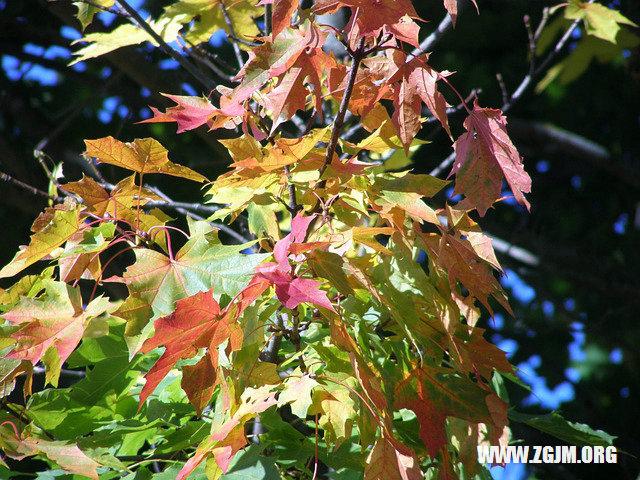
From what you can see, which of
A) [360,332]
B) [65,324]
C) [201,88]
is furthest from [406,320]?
[201,88]

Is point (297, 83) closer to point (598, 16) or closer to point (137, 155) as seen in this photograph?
point (137, 155)

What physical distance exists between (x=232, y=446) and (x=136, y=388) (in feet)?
1.08

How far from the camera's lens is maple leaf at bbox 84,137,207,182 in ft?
2.94

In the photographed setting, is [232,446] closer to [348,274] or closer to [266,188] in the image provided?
[348,274]

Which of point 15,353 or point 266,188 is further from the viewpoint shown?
point 266,188

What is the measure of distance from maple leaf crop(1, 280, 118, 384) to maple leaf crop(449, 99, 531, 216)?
47cm

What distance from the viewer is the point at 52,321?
838 mm

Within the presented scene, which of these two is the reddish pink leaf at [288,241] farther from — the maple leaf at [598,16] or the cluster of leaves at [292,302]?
the maple leaf at [598,16]

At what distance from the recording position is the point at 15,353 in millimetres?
811

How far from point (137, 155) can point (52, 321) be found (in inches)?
9.9

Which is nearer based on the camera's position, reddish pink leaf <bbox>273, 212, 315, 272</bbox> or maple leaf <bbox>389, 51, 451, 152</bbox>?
reddish pink leaf <bbox>273, 212, 315, 272</bbox>

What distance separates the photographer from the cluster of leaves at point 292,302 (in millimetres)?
757

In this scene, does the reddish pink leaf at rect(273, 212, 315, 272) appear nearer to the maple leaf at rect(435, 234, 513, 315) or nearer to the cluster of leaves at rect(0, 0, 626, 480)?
the cluster of leaves at rect(0, 0, 626, 480)

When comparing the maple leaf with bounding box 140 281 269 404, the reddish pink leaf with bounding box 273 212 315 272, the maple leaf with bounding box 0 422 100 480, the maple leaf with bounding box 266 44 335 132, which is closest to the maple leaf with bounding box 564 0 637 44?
the maple leaf with bounding box 266 44 335 132
